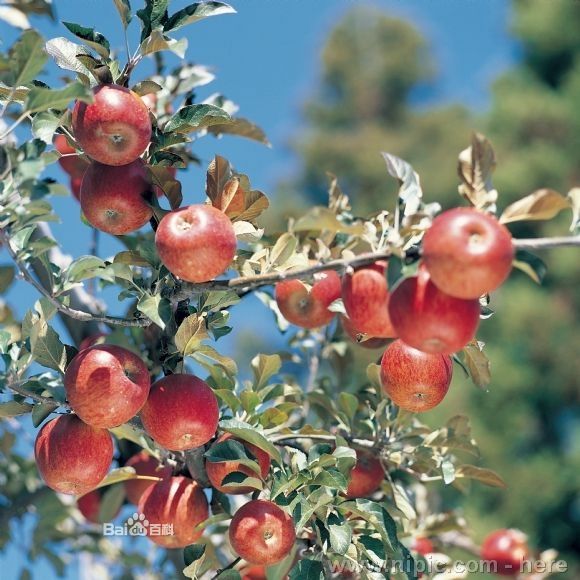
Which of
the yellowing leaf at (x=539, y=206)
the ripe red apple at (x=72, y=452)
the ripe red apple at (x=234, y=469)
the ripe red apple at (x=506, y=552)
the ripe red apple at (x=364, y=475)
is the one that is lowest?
the ripe red apple at (x=506, y=552)

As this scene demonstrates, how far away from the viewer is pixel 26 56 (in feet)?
2.66

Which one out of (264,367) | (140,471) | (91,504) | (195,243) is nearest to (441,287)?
(195,243)

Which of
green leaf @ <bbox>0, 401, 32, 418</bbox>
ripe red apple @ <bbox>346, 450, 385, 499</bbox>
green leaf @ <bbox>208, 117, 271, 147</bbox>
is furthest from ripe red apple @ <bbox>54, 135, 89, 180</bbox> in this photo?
ripe red apple @ <bbox>346, 450, 385, 499</bbox>

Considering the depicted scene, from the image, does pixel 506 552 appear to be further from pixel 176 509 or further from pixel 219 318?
pixel 219 318

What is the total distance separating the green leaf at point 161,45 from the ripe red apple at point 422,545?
2.79ft

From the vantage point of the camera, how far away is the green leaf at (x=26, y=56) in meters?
0.80

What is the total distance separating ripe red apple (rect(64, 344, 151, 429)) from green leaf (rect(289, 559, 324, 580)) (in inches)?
10.3

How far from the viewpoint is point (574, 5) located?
7.55m

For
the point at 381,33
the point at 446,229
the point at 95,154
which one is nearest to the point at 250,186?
the point at 95,154

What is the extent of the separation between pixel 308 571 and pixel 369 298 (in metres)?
0.37

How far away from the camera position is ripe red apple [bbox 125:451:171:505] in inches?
48.2

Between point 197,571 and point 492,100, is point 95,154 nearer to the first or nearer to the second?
point 197,571

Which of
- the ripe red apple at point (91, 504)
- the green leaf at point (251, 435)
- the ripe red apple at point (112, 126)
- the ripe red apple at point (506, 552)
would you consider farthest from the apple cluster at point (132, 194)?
the ripe red apple at point (506, 552)

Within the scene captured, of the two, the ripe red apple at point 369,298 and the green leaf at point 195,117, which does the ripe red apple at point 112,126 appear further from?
the ripe red apple at point 369,298
